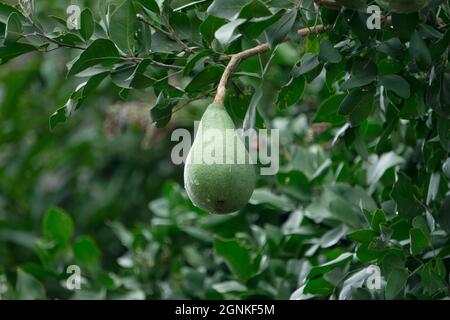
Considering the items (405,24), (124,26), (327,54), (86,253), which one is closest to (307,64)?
(327,54)

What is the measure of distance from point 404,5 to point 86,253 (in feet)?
3.94

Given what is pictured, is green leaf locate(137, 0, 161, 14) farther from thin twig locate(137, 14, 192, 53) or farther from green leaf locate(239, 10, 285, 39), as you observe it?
green leaf locate(239, 10, 285, 39)

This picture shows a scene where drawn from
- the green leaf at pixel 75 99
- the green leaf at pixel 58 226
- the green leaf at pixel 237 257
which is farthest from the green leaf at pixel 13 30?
the green leaf at pixel 58 226

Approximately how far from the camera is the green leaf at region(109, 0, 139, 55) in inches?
44.4

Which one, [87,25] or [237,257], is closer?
[87,25]

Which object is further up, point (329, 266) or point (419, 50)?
point (419, 50)

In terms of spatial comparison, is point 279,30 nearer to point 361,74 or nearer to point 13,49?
point 361,74

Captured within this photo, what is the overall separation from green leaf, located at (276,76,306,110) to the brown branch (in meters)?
0.09

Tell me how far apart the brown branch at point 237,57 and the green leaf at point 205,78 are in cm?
3

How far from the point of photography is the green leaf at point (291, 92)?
122cm

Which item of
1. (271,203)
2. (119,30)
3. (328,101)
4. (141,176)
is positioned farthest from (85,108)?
(119,30)

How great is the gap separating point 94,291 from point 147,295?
0.14m

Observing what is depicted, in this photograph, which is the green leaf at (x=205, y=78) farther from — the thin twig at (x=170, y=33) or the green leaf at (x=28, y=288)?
the green leaf at (x=28, y=288)

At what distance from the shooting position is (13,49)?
1.16 m
